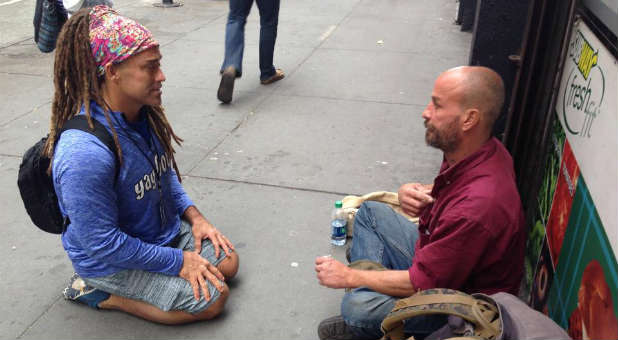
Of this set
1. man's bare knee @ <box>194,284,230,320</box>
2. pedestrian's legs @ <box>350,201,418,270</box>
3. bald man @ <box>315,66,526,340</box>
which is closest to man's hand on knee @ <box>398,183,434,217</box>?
bald man @ <box>315,66,526,340</box>

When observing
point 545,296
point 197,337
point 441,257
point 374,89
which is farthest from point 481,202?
point 374,89

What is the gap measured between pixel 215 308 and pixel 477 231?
53.9 inches

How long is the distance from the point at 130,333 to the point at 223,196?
4.70 ft

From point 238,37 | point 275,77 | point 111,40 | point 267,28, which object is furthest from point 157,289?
point 275,77

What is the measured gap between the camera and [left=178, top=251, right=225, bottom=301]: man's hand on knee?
2738 millimetres

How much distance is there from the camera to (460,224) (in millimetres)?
2066

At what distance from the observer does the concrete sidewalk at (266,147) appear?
2.97 m

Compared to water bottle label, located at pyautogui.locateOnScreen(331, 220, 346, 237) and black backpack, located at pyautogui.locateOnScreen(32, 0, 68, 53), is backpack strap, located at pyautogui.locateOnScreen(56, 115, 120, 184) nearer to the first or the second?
water bottle label, located at pyautogui.locateOnScreen(331, 220, 346, 237)

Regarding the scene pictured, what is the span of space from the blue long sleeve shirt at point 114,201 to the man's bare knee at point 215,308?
0.24 metres

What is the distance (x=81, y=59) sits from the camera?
2.47 meters

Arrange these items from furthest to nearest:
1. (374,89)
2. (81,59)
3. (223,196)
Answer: (374,89), (223,196), (81,59)

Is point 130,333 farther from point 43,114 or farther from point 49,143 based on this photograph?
Result: point 43,114

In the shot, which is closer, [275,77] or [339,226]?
[339,226]

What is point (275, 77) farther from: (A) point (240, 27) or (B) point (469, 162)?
(B) point (469, 162)
